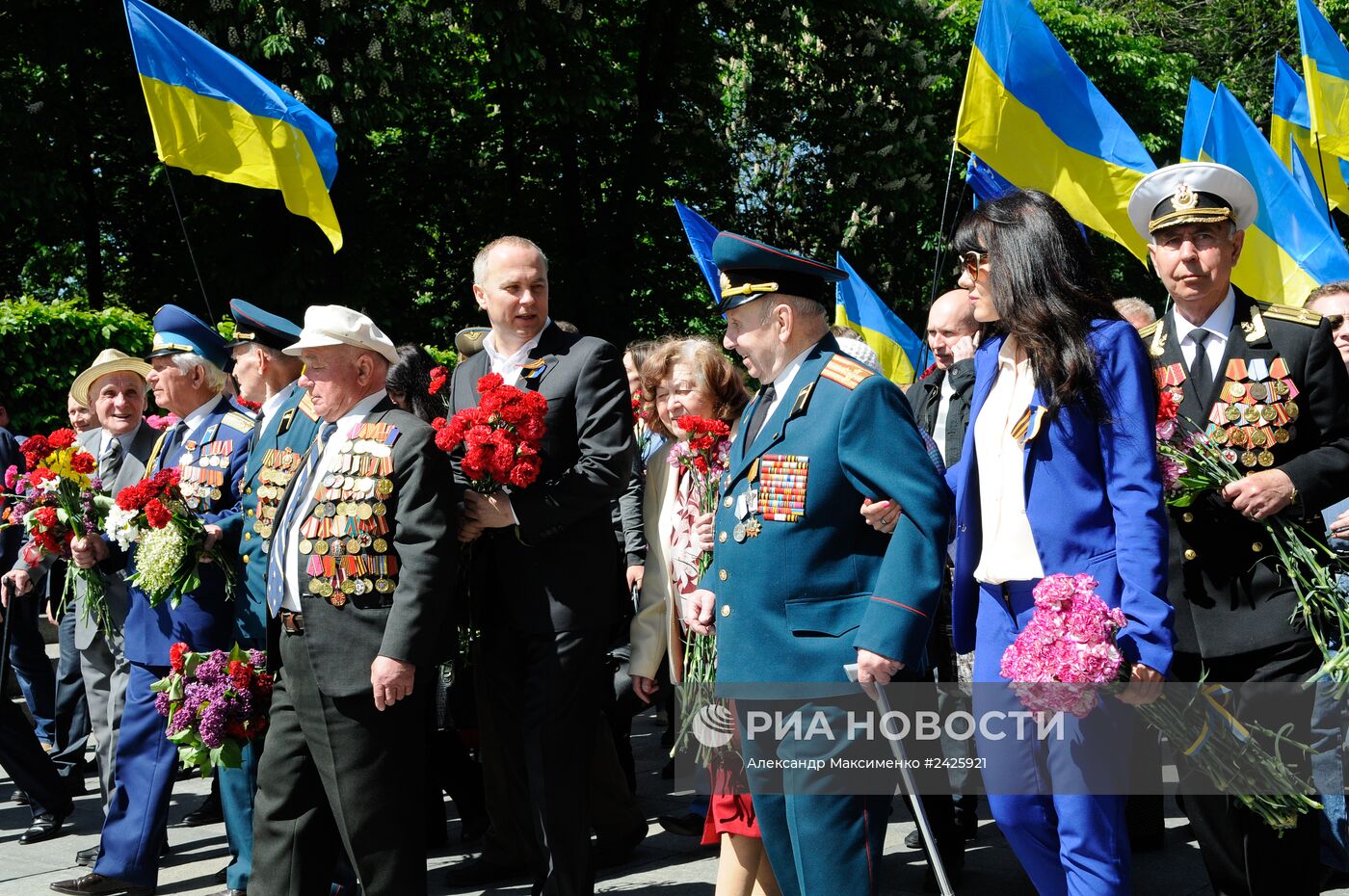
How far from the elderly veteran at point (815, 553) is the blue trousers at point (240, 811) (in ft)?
8.28

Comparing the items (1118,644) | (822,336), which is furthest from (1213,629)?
(822,336)

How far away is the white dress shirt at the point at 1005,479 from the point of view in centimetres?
356

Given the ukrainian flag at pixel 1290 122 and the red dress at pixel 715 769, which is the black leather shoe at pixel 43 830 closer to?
the red dress at pixel 715 769

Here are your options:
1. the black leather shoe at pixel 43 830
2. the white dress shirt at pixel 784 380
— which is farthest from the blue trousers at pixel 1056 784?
the black leather shoe at pixel 43 830

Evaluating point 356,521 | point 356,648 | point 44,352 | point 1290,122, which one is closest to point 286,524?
point 356,521

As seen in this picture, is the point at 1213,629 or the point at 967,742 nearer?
the point at 1213,629

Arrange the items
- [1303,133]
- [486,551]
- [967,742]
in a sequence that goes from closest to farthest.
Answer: [486,551] → [967,742] → [1303,133]

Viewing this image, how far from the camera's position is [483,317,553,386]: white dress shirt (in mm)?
4930

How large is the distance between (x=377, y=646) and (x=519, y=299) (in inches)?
53.3

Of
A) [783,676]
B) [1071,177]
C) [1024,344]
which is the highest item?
[1071,177]

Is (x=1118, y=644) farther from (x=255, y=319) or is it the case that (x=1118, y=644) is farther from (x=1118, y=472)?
(x=255, y=319)

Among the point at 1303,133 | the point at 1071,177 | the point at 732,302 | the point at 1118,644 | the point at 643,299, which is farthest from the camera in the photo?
the point at 643,299

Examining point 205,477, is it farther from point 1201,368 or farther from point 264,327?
point 1201,368

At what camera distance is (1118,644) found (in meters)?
3.33
